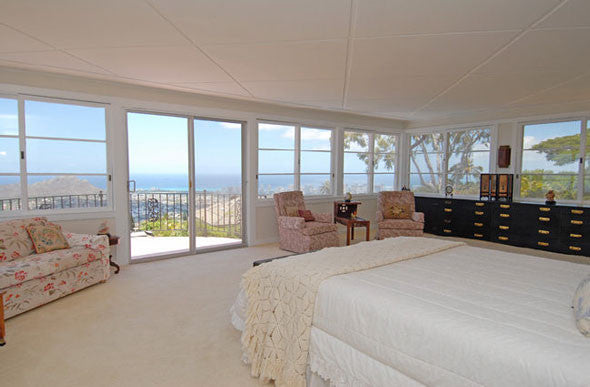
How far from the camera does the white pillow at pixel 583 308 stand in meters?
1.30

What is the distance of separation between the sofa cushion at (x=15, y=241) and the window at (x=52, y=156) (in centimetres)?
57

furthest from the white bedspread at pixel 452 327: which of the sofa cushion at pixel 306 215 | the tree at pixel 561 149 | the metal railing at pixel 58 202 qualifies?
the tree at pixel 561 149

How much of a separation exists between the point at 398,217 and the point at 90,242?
188 inches

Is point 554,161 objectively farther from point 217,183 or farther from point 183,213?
point 183,213

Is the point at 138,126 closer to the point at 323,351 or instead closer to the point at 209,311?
the point at 209,311

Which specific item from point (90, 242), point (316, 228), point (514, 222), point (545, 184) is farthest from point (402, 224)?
point (90, 242)

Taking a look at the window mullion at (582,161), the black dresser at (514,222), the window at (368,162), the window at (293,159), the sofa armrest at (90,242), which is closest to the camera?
the sofa armrest at (90,242)

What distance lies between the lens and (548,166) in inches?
217

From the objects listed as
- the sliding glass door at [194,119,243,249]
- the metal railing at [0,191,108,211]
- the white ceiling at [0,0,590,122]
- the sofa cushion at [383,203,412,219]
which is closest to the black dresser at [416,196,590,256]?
the sofa cushion at [383,203,412,219]

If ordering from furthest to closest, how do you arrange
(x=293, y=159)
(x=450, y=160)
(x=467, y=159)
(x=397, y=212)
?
(x=450, y=160) < (x=467, y=159) < (x=293, y=159) < (x=397, y=212)

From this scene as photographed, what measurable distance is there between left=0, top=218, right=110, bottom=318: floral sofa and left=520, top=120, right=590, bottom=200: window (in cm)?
665

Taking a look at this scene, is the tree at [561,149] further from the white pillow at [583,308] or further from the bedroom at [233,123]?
the white pillow at [583,308]

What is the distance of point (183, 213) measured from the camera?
509 centimetres

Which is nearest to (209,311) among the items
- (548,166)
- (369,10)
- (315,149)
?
(369,10)
